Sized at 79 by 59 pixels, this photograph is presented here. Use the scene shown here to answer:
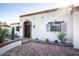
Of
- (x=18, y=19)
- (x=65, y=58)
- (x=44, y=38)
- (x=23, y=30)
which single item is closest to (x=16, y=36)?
(x=23, y=30)

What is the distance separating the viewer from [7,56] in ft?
9.23

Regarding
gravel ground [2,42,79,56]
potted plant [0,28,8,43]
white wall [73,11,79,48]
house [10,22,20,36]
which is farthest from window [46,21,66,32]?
potted plant [0,28,8,43]

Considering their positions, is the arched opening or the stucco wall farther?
the arched opening

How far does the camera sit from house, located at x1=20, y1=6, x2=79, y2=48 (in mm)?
2766

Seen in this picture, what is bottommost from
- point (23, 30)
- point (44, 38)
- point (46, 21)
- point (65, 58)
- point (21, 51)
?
point (65, 58)

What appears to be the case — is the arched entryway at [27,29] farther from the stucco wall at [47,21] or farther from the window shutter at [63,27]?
the window shutter at [63,27]

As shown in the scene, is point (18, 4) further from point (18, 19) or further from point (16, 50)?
point (16, 50)

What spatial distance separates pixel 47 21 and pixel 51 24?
4.8 inches

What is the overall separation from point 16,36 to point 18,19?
0.42 m

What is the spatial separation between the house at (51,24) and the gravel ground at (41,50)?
0.16m

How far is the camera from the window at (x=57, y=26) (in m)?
2.82

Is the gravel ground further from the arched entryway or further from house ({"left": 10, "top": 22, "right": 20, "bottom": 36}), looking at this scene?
house ({"left": 10, "top": 22, "right": 20, "bottom": 36})

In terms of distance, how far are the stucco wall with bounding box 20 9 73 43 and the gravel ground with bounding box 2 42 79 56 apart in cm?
19

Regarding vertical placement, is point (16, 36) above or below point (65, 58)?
above
